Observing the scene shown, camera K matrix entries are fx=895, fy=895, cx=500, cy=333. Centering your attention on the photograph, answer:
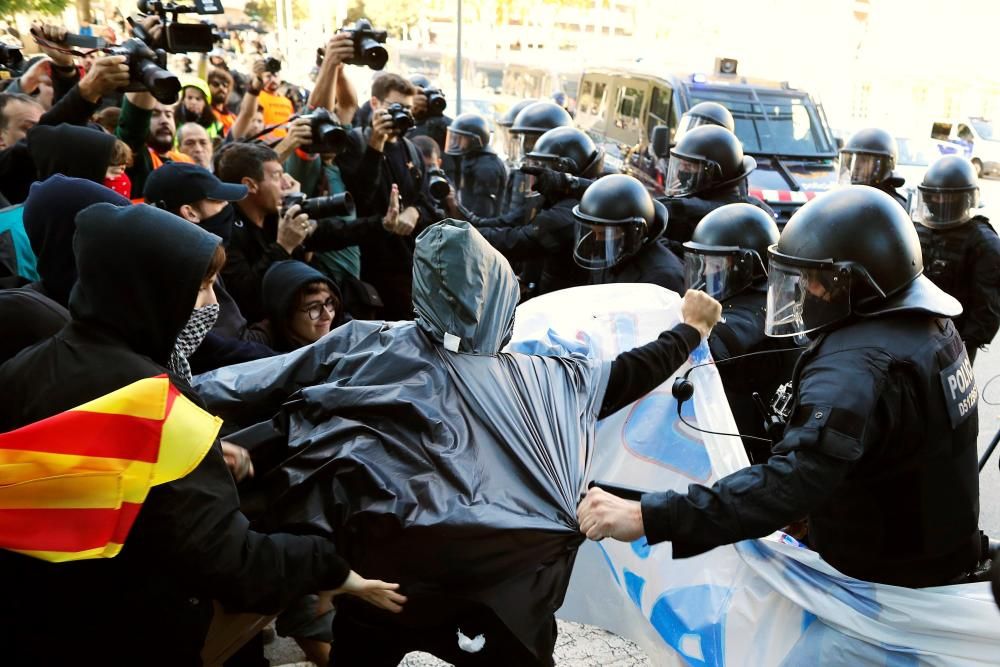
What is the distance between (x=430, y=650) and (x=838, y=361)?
130 centimetres

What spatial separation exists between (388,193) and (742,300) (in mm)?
2442

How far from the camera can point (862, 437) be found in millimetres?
2059

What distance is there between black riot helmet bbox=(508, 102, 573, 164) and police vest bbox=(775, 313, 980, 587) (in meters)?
5.08

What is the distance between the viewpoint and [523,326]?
341 centimetres

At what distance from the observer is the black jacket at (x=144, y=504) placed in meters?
1.70

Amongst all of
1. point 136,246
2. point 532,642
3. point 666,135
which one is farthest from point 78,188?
point 666,135

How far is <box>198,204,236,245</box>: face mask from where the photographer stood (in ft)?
11.9

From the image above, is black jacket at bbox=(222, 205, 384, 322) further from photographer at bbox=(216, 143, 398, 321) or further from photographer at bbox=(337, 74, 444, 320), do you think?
photographer at bbox=(337, 74, 444, 320)

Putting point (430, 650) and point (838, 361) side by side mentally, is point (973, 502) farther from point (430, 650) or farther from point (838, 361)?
point (430, 650)

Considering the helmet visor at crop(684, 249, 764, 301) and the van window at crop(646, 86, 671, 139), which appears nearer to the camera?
the helmet visor at crop(684, 249, 764, 301)

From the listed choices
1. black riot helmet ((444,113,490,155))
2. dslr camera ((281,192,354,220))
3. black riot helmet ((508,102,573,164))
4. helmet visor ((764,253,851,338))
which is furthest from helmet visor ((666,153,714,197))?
helmet visor ((764,253,851,338))

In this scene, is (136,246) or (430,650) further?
(430,650)

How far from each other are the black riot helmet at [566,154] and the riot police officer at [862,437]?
3.68 m

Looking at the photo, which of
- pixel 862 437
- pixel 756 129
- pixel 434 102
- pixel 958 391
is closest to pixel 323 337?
pixel 862 437
